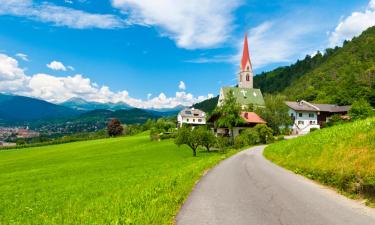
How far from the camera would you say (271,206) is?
10406 mm

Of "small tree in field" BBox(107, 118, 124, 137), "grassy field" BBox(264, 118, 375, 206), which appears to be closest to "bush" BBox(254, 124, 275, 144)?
"grassy field" BBox(264, 118, 375, 206)

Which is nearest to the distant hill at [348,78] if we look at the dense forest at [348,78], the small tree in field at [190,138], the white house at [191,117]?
the dense forest at [348,78]

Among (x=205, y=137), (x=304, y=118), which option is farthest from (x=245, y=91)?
(x=205, y=137)

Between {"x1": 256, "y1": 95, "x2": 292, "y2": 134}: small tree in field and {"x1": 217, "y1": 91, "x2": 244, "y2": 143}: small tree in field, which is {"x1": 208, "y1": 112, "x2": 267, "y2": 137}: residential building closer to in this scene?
{"x1": 217, "y1": 91, "x2": 244, "y2": 143}: small tree in field

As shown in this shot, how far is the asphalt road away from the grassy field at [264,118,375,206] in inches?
28.3

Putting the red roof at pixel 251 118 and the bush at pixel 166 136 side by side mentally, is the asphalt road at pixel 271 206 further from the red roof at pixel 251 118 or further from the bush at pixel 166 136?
the bush at pixel 166 136

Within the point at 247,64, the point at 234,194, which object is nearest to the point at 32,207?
the point at 234,194

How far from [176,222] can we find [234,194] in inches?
178

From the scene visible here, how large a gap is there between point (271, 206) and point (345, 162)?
21.0ft

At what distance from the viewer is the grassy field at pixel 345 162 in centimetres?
1191

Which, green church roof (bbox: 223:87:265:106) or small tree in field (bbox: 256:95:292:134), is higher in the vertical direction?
green church roof (bbox: 223:87:265:106)

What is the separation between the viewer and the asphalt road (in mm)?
8766

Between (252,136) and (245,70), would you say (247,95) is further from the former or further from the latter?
(252,136)

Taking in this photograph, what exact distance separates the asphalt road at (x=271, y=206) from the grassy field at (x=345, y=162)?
2.36ft
